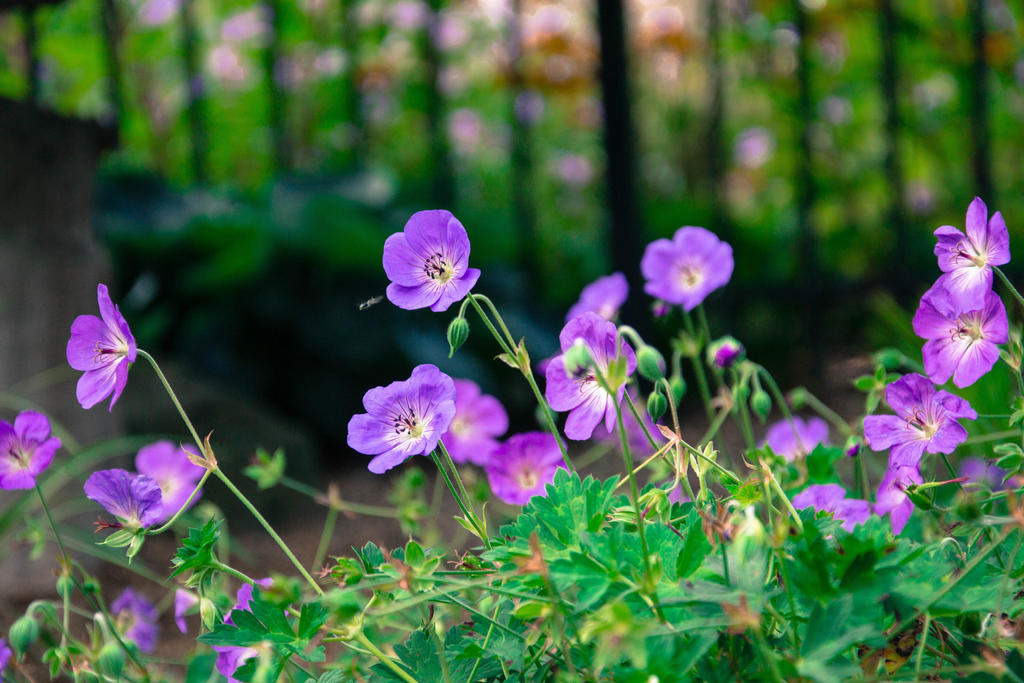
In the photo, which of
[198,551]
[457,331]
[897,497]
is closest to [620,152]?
[897,497]

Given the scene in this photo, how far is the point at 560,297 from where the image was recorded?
2.58 metres

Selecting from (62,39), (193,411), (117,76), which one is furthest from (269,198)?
(62,39)

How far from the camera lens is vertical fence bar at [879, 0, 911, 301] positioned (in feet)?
7.87

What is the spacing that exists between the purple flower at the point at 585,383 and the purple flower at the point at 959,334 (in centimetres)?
23

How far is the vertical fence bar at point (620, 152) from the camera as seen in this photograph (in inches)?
91.0

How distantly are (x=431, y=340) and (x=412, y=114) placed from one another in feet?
6.00

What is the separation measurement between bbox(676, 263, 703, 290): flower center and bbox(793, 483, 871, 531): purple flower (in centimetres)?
25

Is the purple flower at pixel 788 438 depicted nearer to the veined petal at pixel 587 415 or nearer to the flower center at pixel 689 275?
the flower center at pixel 689 275

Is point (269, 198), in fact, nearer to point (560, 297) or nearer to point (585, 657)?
point (560, 297)

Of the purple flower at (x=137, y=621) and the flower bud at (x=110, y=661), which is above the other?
the flower bud at (x=110, y=661)

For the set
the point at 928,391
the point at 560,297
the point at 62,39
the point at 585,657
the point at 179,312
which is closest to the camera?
the point at 585,657

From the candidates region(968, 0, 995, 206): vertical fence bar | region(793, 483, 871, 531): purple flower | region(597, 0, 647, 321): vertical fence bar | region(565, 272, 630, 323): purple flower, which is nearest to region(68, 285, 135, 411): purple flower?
region(565, 272, 630, 323): purple flower

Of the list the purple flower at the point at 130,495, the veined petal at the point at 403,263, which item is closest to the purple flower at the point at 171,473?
the purple flower at the point at 130,495

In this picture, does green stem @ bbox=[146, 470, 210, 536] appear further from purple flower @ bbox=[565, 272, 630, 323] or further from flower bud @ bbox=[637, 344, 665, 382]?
purple flower @ bbox=[565, 272, 630, 323]
